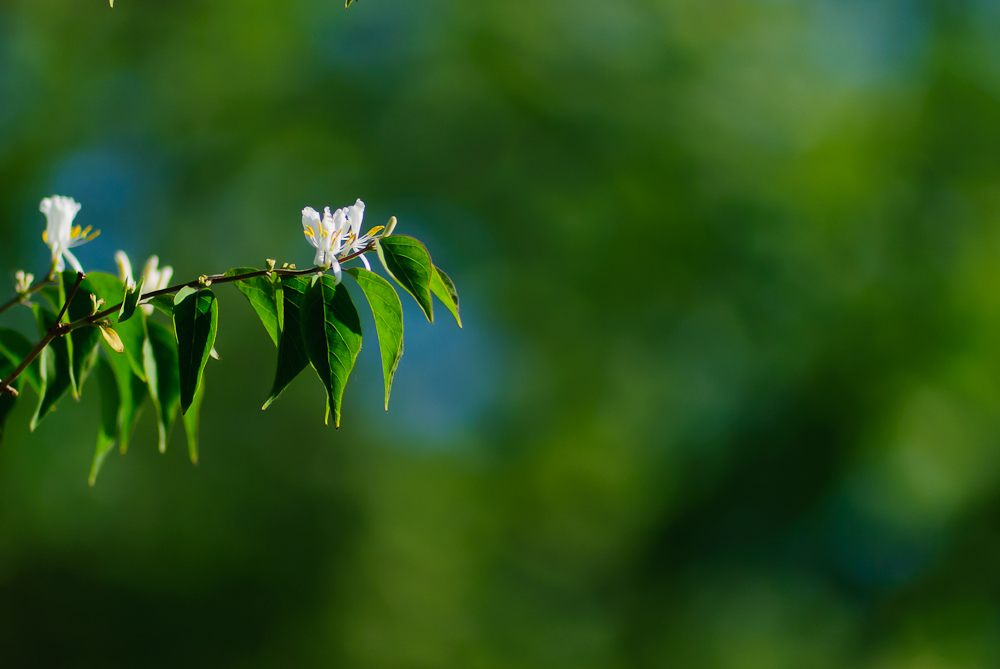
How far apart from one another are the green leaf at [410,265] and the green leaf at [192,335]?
20cm

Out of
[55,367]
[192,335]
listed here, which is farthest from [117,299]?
[192,335]

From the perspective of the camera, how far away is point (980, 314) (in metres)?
7.68

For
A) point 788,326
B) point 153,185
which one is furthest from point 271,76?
point 788,326

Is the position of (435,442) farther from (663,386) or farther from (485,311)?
(663,386)

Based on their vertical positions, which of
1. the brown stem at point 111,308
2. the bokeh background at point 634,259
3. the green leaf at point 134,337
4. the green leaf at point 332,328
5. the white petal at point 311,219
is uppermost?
the bokeh background at point 634,259

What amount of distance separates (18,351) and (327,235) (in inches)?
22.4

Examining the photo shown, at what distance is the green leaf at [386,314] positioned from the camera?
82 cm

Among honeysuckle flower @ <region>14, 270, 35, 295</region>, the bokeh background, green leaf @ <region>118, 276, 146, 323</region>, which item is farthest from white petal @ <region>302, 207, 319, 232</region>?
the bokeh background

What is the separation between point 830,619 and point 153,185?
8.16 meters

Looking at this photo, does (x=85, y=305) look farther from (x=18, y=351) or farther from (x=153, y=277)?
(x=18, y=351)

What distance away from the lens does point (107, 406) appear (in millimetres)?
1192

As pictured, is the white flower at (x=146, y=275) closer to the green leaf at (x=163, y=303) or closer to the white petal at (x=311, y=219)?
the green leaf at (x=163, y=303)

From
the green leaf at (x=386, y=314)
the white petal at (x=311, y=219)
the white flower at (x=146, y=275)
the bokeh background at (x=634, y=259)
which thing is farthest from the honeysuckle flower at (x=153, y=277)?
the bokeh background at (x=634, y=259)

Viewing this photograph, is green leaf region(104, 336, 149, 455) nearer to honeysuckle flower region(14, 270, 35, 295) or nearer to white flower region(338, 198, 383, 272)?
honeysuckle flower region(14, 270, 35, 295)
